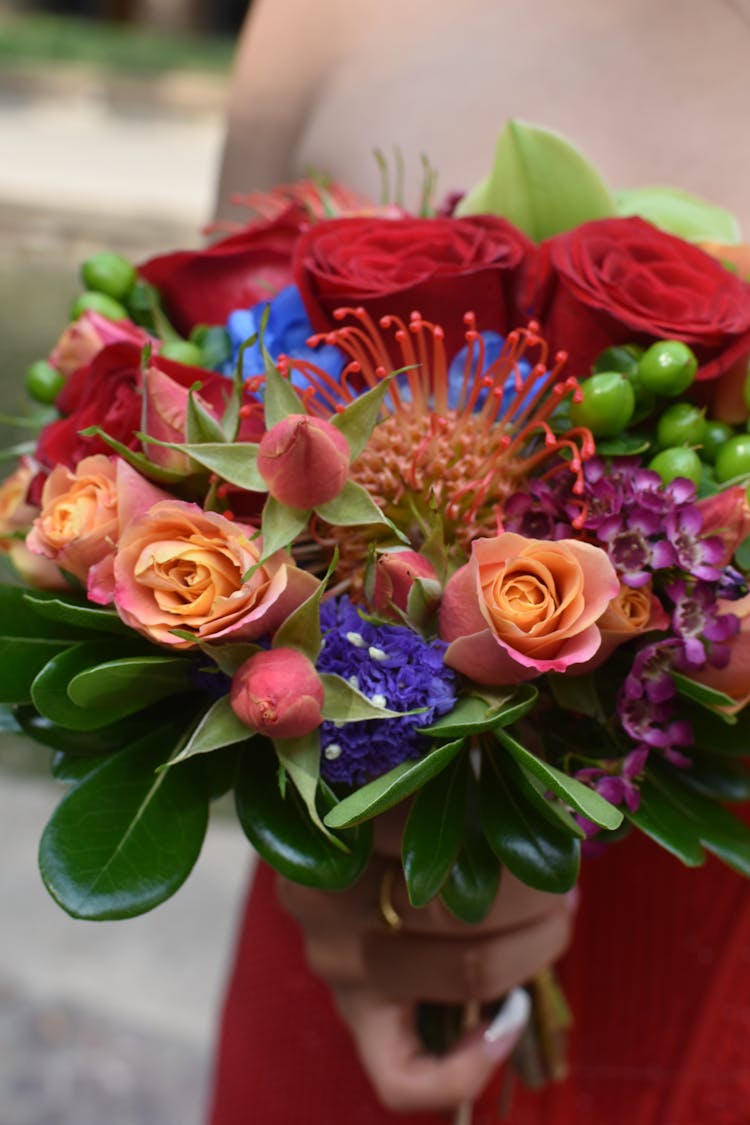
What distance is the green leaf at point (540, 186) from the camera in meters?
0.63

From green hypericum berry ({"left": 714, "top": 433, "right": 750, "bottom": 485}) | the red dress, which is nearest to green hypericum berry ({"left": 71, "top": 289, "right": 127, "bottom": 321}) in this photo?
green hypericum berry ({"left": 714, "top": 433, "right": 750, "bottom": 485})

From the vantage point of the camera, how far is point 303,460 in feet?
1.58

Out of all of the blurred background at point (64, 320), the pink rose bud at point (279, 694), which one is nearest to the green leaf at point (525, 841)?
the pink rose bud at point (279, 694)

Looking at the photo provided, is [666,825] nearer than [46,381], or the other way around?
[666,825]

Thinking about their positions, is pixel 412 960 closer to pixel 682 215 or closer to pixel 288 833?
pixel 288 833

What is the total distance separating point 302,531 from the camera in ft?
1.76

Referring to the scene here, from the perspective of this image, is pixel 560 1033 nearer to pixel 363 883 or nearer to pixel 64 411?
pixel 363 883

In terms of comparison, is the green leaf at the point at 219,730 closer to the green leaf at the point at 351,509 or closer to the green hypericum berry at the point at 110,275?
the green leaf at the point at 351,509

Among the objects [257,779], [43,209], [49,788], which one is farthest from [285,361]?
[43,209]

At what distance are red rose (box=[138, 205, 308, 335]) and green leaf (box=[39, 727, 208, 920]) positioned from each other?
25 centimetres

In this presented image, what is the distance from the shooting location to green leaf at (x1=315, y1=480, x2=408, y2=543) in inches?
A: 19.9

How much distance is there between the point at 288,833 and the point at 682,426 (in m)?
0.26

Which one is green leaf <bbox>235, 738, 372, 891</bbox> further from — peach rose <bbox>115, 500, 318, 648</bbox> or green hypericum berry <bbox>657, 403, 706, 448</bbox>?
green hypericum berry <bbox>657, 403, 706, 448</bbox>

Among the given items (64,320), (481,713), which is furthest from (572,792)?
(64,320)
